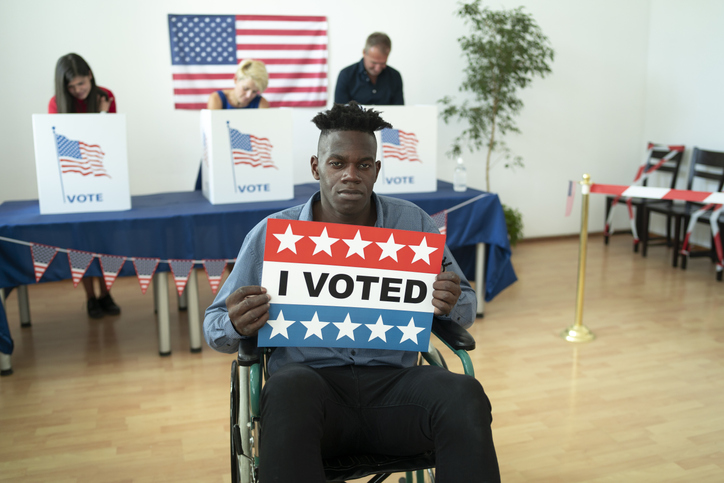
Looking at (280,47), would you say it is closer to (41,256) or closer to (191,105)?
(191,105)

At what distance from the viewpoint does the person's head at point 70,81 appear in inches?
126

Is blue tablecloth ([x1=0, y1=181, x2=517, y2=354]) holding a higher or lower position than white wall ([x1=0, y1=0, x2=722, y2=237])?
lower

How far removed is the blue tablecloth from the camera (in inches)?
115

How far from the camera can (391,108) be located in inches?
137

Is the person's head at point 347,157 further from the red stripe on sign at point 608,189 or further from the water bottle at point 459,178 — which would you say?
the red stripe on sign at point 608,189

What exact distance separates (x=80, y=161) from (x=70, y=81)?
52 centimetres

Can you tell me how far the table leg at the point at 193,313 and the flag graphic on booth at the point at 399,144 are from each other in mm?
1279

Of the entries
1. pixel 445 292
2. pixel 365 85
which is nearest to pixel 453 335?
pixel 445 292

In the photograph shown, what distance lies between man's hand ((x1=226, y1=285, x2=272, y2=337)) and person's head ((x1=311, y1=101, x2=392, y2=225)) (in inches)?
12.7

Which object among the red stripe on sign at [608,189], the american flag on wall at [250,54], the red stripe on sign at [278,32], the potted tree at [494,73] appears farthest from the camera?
the potted tree at [494,73]

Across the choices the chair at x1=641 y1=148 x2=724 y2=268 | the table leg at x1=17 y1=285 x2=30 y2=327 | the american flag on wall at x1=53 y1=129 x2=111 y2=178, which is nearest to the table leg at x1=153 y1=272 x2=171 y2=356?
the american flag on wall at x1=53 y1=129 x2=111 y2=178

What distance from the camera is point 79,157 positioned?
301 centimetres

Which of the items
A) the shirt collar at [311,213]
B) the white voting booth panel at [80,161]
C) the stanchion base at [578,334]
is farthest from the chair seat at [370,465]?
the stanchion base at [578,334]

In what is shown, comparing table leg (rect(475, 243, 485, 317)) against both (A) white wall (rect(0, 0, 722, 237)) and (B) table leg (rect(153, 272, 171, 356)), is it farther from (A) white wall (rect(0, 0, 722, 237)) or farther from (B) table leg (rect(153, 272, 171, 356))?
(A) white wall (rect(0, 0, 722, 237))
